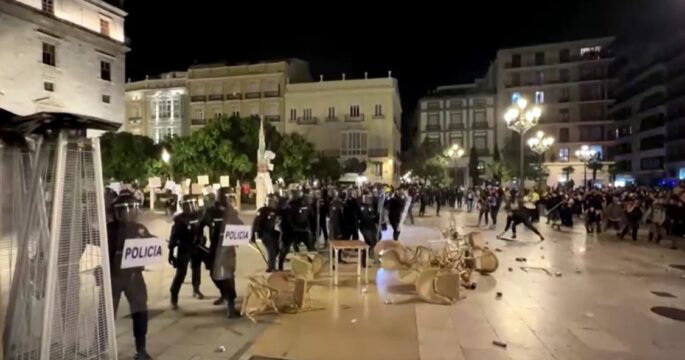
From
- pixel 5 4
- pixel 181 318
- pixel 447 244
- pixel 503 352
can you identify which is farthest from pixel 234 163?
pixel 503 352

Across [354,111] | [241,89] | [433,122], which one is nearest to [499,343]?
[354,111]

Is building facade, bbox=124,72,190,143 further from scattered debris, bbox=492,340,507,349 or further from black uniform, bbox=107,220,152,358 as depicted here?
scattered debris, bbox=492,340,507,349

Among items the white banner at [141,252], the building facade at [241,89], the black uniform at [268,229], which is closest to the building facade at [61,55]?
the building facade at [241,89]

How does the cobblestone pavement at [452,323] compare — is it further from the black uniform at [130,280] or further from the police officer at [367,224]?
the police officer at [367,224]

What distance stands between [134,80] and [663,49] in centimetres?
6017

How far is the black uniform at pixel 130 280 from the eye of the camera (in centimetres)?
488

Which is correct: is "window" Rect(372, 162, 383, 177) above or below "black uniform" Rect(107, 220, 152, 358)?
above

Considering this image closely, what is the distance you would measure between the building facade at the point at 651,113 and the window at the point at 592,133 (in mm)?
Answer: 1778

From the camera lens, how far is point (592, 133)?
6294 cm

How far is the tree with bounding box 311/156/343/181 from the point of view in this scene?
43.4 meters

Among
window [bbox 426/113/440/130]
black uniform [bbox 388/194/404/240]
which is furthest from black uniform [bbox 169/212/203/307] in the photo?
window [bbox 426/113/440/130]

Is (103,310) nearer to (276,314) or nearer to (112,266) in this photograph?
(112,266)

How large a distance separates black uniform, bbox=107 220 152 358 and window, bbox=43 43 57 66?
30983mm

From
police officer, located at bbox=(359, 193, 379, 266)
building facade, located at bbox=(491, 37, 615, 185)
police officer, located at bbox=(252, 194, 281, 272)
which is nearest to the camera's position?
police officer, located at bbox=(252, 194, 281, 272)
